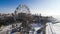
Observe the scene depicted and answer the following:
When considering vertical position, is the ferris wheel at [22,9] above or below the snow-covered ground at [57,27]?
above

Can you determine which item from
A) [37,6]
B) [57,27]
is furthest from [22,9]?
[57,27]

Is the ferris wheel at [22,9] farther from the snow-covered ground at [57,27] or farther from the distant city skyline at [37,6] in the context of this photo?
the snow-covered ground at [57,27]

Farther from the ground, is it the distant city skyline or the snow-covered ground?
the distant city skyline

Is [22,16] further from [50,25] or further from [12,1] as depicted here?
[50,25]

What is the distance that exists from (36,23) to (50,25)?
20cm

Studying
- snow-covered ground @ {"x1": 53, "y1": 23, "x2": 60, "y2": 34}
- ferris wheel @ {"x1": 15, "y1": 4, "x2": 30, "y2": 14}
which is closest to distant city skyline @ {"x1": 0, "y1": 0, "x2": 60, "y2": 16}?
ferris wheel @ {"x1": 15, "y1": 4, "x2": 30, "y2": 14}

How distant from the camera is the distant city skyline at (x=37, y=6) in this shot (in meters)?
1.40

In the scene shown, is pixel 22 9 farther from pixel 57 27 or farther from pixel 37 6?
pixel 57 27

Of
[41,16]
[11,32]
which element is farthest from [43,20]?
[11,32]

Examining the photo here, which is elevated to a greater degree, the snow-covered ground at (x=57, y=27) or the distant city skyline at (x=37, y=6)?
the distant city skyline at (x=37, y=6)

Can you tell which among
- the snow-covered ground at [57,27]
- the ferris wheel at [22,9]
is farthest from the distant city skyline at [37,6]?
the snow-covered ground at [57,27]

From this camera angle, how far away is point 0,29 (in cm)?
140

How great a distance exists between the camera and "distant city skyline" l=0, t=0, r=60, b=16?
1400mm

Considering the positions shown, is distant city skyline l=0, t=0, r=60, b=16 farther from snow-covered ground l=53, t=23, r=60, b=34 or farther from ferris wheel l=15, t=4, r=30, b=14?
snow-covered ground l=53, t=23, r=60, b=34
